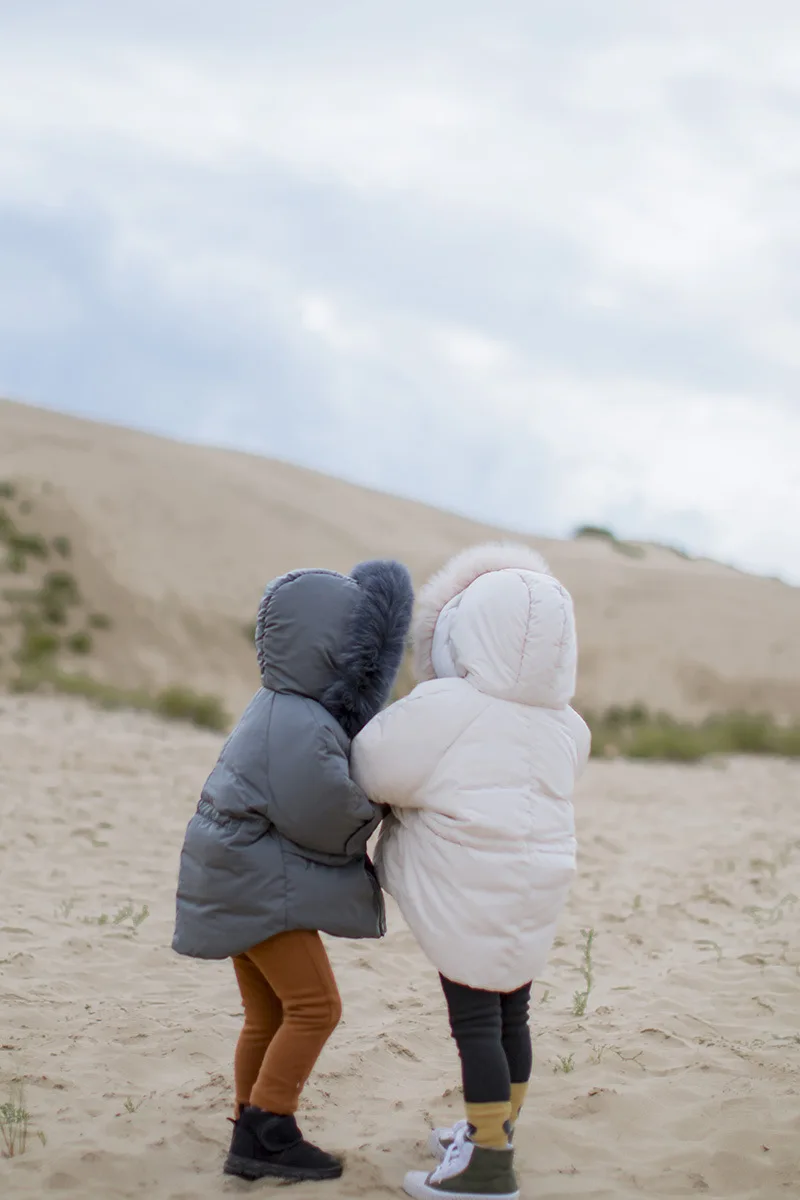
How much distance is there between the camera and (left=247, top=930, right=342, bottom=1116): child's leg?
3.11 metres

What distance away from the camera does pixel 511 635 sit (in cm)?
305

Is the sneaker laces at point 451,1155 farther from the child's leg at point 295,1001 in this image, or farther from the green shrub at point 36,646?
the green shrub at point 36,646

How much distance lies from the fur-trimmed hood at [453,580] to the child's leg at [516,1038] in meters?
0.86

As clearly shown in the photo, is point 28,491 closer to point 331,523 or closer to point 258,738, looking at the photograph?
point 331,523

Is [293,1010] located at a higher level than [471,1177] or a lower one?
higher

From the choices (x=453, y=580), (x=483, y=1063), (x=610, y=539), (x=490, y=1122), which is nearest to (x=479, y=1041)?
(x=483, y=1063)

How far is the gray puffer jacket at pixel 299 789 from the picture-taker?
305 cm

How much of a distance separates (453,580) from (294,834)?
2.57 feet

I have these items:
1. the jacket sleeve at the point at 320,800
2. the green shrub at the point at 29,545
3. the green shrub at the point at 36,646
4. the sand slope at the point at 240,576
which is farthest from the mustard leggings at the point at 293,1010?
the green shrub at the point at 29,545

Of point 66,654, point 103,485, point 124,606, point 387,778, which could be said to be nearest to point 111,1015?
point 387,778

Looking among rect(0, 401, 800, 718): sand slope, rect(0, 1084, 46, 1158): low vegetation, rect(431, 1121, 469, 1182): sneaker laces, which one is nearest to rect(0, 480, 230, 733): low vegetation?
rect(0, 401, 800, 718): sand slope

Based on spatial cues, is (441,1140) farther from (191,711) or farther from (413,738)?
(191,711)

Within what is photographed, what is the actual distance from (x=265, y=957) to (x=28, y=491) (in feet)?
75.8

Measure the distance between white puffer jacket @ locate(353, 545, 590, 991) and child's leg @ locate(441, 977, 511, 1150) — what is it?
0.07 meters
